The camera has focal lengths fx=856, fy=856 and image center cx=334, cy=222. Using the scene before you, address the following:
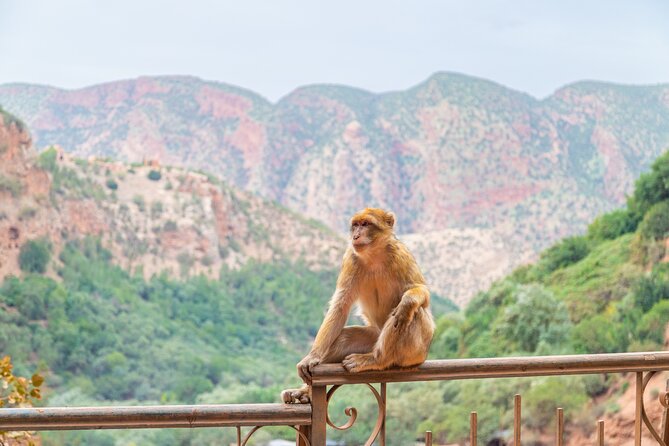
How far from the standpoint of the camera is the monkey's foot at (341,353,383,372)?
8.00 ft

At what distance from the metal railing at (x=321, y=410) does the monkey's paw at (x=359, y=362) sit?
8cm

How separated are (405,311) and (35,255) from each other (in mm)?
36225

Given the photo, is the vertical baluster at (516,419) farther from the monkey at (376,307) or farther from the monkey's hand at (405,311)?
the monkey's hand at (405,311)

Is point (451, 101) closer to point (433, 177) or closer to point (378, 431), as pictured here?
point (433, 177)

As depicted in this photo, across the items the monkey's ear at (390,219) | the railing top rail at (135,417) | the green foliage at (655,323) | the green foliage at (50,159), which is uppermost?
the green foliage at (50,159)

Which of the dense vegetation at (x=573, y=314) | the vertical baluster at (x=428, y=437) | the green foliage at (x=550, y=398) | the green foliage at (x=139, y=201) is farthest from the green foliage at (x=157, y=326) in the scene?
the vertical baluster at (x=428, y=437)

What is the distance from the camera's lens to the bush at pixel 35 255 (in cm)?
3569

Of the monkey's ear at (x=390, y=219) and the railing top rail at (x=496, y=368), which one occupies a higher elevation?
the monkey's ear at (x=390, y=219)

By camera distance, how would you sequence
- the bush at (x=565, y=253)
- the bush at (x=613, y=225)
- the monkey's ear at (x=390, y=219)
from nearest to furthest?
the monkey's ear at (x=390, y=219) → the bush at (x=613, y=225) → the bush at (x=565, y=253)

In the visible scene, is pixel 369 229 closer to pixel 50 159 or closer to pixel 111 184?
pixel 50 159

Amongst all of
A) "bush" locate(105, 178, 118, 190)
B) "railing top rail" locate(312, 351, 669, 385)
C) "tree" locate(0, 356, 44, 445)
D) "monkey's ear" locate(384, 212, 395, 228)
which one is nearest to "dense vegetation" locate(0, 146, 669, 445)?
"bush" locate(105, 178, 118, 190)

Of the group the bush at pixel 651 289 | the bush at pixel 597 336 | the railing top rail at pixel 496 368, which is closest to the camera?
the railing top rail at pixel 496 368

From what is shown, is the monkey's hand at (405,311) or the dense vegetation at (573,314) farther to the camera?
the dense vegetation at (573,314)

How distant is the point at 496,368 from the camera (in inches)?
93.7
